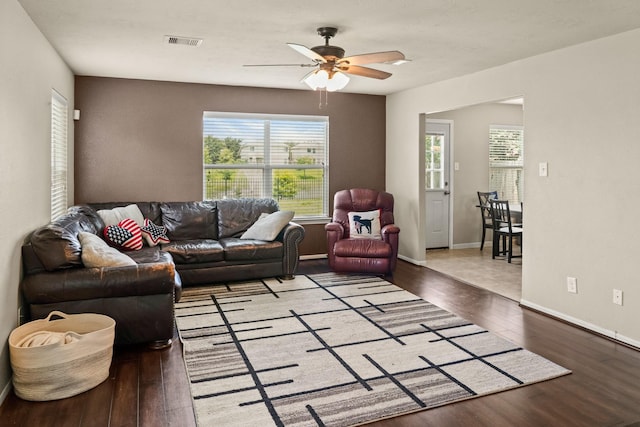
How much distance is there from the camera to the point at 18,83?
3164mm

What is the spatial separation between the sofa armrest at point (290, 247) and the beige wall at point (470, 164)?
3.29 meters

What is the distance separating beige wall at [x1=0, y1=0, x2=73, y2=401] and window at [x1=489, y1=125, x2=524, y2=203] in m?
6.49

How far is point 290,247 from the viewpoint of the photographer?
5559 mm

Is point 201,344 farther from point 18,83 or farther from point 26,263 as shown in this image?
point 18,83

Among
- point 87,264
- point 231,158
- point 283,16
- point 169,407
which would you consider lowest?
point 169,407

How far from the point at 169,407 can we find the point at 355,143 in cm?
506

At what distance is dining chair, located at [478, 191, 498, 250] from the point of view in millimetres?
7375

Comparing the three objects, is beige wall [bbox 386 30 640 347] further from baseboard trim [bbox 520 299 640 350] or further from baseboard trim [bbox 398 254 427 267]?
baseboard trim [bbox 398 254 427 267]

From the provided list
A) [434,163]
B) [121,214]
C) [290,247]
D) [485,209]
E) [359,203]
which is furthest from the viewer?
[434,163]

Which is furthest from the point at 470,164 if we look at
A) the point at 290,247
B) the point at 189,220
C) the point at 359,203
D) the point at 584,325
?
the point at 189,220

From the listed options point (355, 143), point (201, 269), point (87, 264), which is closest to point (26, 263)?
point (87, 264)

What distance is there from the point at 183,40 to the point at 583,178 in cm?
353

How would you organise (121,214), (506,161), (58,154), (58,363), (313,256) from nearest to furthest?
(58,363)
(58,154)
(121,214)
(313,256)
(506,161)

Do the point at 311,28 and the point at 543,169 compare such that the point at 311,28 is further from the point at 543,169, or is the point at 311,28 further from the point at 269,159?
the point at 269,159
